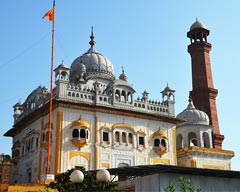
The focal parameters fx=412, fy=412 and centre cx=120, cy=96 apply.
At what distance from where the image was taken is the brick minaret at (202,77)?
135ft

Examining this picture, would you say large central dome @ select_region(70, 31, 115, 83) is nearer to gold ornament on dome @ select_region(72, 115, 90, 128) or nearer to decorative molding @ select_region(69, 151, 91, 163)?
gold ornament on dome @ select_region(72, 115, 90, 128)

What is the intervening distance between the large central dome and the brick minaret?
1132 centimetres

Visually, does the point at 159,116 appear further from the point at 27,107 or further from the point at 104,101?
the point at 27,107

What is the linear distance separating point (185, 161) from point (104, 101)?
904 centimetres

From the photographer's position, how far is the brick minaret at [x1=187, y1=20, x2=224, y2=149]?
1622 inches

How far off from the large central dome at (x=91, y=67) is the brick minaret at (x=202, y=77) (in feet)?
37.1

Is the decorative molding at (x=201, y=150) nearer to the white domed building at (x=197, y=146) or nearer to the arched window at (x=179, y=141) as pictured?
the white domed building at (x=197, y=146)

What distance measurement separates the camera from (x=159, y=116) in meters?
30.4

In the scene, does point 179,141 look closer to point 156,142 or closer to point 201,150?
point 201,150

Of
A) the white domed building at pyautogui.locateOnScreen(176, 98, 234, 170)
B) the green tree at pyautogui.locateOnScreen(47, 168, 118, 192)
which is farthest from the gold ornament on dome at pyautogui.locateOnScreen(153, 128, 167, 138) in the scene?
the green tree at pyautogui.locateOnScreen(47, 168, 118, 192)

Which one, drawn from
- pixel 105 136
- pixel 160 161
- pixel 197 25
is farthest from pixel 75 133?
pixel 197 25

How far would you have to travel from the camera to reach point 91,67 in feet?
113

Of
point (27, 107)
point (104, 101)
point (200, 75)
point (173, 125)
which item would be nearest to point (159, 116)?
point (173, 125)

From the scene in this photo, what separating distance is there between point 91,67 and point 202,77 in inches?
546
